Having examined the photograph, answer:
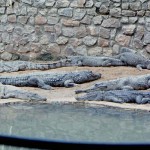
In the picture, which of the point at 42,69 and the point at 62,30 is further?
the point at 62,30

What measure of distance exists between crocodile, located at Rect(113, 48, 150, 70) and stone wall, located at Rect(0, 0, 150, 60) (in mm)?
331

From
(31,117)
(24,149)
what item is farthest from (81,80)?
(24,149)

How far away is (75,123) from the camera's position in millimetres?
4645

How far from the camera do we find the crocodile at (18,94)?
607cm

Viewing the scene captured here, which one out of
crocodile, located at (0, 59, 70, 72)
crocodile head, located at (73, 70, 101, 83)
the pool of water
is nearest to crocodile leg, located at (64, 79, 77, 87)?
crocodile head, located at (73, 70, 101, 83)

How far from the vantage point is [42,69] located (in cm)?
845

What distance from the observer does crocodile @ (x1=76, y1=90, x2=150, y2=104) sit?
598 centimetres

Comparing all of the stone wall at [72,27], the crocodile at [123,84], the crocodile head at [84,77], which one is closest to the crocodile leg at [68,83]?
the crocodile head at [84,77]

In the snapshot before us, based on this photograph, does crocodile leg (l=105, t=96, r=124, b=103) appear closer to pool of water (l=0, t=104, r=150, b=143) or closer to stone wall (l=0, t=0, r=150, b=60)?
pool of water (l=0, t=104, r=150, b=143)

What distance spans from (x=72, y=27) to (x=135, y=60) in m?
1.57

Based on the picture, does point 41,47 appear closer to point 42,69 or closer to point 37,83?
point 42,69

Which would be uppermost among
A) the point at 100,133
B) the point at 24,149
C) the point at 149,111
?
the point at 24,149

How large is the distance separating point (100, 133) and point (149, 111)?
1550mm

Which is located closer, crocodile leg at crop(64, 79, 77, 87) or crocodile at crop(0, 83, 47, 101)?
crocodile at crop(0, 83, 47, 101)
